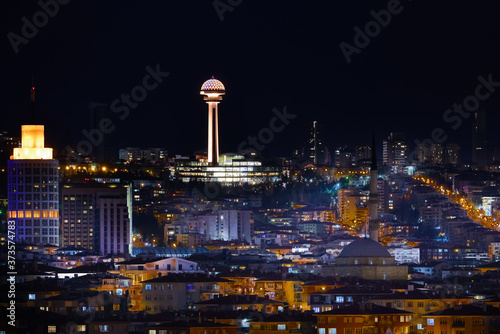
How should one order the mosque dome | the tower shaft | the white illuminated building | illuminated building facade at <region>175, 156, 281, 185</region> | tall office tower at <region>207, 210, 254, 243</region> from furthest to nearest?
1. illuminated building facade at <region>175, 156, 281, 185</region>
2. the white illuminated building
3. the tower shaft
4. tall office tower at <region>207, 210, 254, 243</region>
5. the mosque dome

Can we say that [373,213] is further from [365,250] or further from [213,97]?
[213,97]

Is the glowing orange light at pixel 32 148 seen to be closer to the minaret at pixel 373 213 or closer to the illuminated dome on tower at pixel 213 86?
the minaret at pixel 373 213

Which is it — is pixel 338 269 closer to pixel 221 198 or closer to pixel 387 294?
pixel 387 294

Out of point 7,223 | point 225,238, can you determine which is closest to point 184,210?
point 225,238

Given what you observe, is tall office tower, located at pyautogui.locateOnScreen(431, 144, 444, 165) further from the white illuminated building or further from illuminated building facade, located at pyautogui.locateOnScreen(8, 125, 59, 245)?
illuminated building facade, located at pyautogui.locateOnScreen(8, 125, 59, 245)

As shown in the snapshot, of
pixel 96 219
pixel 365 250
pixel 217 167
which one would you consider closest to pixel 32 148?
pixel 96 219

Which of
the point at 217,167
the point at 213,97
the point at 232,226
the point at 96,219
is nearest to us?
the point at 96,219

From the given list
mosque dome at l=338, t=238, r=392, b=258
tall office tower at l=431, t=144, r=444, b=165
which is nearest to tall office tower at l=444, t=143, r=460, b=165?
tall office tower at l=431, t=144, r=444, b=165
